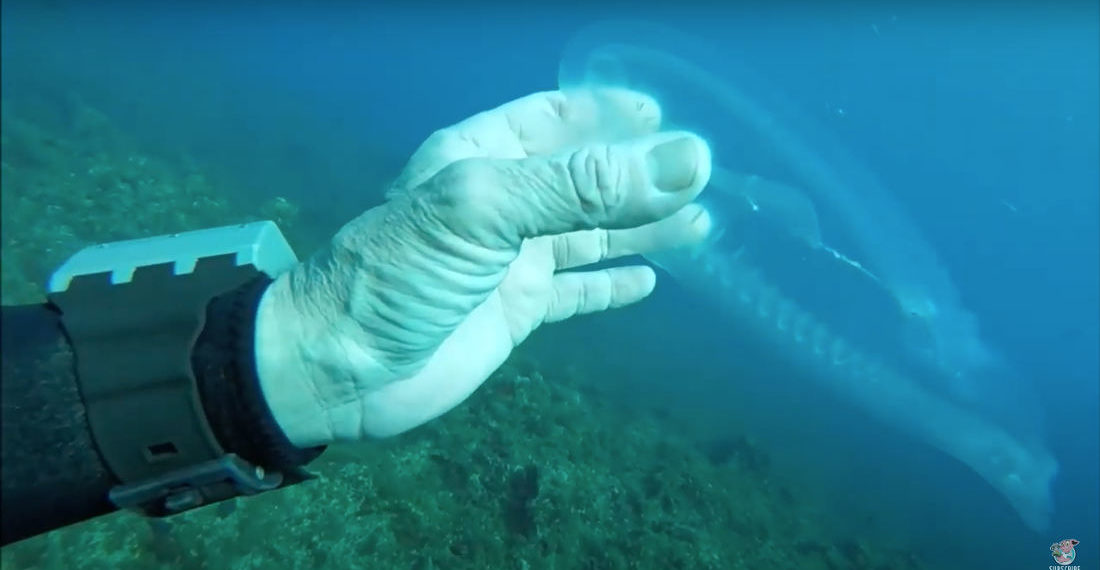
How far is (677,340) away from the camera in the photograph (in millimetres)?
15352

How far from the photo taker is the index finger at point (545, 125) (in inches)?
76.7

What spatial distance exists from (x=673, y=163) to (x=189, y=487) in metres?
1.32

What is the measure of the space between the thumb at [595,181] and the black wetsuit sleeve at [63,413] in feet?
2.32

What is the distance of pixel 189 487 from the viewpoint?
144 cm

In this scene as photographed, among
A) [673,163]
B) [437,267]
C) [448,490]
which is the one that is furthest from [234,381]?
[448,490]

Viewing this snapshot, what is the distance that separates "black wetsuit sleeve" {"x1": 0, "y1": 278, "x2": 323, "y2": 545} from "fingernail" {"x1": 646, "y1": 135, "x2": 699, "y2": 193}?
1.03m

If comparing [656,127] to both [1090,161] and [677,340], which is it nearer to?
[677,340]

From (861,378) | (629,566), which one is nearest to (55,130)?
(629,566)

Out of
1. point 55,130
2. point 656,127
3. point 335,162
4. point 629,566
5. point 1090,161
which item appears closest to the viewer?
point 656,127

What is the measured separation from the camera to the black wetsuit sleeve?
137 centimetres

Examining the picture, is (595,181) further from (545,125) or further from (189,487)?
(189,487)

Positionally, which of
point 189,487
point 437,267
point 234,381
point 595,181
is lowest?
point 189,487

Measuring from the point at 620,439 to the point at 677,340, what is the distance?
7903 millimetres

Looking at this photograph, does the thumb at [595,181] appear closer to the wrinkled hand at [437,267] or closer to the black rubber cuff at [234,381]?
the wrinkled hand at [437,267]
